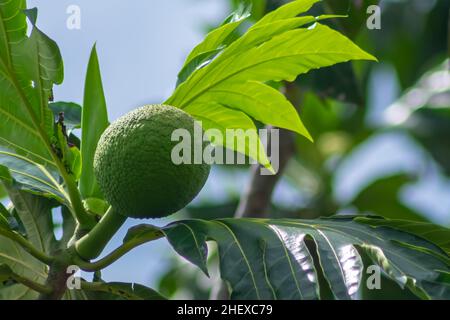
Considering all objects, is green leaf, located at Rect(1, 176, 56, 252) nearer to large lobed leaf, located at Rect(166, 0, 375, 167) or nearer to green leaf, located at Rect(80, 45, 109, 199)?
green leaf, located at Rect(80, 45, 109, 199)

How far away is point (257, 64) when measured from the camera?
5.10ft

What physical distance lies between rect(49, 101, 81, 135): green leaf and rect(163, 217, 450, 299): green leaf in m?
0.51

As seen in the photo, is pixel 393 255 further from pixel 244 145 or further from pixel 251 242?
pixel 244 145

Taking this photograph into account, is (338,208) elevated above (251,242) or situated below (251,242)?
below

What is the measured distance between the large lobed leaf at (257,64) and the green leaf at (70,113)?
35 cm

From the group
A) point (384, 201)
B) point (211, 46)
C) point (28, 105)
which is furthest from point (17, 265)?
point (384, 201)

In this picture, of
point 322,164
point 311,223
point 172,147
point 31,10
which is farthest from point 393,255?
point 322,164

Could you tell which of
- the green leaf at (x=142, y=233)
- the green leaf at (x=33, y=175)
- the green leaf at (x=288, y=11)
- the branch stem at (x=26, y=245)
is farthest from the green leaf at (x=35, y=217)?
the green leaf at (x=288, y=11)

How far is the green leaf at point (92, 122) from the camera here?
1.58 metres

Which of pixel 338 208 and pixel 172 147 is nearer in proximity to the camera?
pixel 172 147

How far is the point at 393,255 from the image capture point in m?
1.34

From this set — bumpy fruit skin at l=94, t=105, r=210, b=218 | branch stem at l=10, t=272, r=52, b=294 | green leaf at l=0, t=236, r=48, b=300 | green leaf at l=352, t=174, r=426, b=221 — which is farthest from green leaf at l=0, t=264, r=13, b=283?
green leaf at l=352, t=174, r=426, b=221

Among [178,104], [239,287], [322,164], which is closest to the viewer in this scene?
[239,287]

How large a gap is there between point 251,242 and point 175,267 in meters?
3.26
